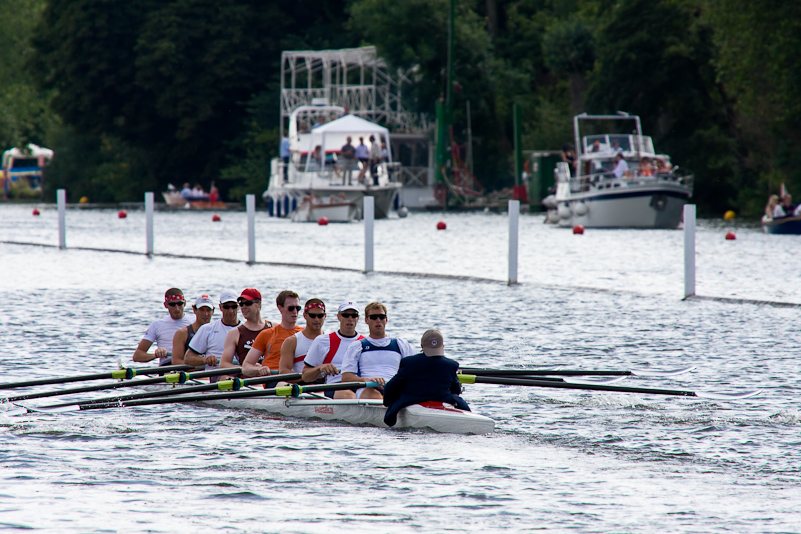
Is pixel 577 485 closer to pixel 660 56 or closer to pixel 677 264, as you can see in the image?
pixel 677 264

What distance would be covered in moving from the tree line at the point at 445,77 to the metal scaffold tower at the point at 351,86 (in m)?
1.27

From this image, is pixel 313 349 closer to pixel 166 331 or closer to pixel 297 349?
pixel 297 349

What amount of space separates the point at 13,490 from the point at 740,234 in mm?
35218

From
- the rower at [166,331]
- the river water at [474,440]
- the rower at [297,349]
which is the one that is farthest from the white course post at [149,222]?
the rower at [297,349]

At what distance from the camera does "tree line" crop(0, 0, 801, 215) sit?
5150cm

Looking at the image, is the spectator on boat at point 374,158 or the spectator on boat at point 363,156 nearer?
the spectator on boat at point 363,156

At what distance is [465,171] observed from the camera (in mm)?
67188

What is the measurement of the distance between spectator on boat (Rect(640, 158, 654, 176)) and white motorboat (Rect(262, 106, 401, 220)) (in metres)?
11.1

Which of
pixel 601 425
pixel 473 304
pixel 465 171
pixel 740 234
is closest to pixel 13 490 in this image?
pixel 601 425

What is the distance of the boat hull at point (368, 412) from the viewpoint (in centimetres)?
995

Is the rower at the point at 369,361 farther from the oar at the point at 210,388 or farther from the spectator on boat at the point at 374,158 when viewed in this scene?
the spectator on boat at the point at 374,158

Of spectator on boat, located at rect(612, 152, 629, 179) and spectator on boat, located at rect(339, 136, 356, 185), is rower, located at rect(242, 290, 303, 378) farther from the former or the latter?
spectator on boat, located at rect(339, 136, 356, 185)

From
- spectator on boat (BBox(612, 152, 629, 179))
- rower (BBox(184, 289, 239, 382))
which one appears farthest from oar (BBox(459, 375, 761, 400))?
spectator on boat (BBox(612, 152, 629, 179))

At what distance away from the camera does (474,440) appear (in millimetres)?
9797
